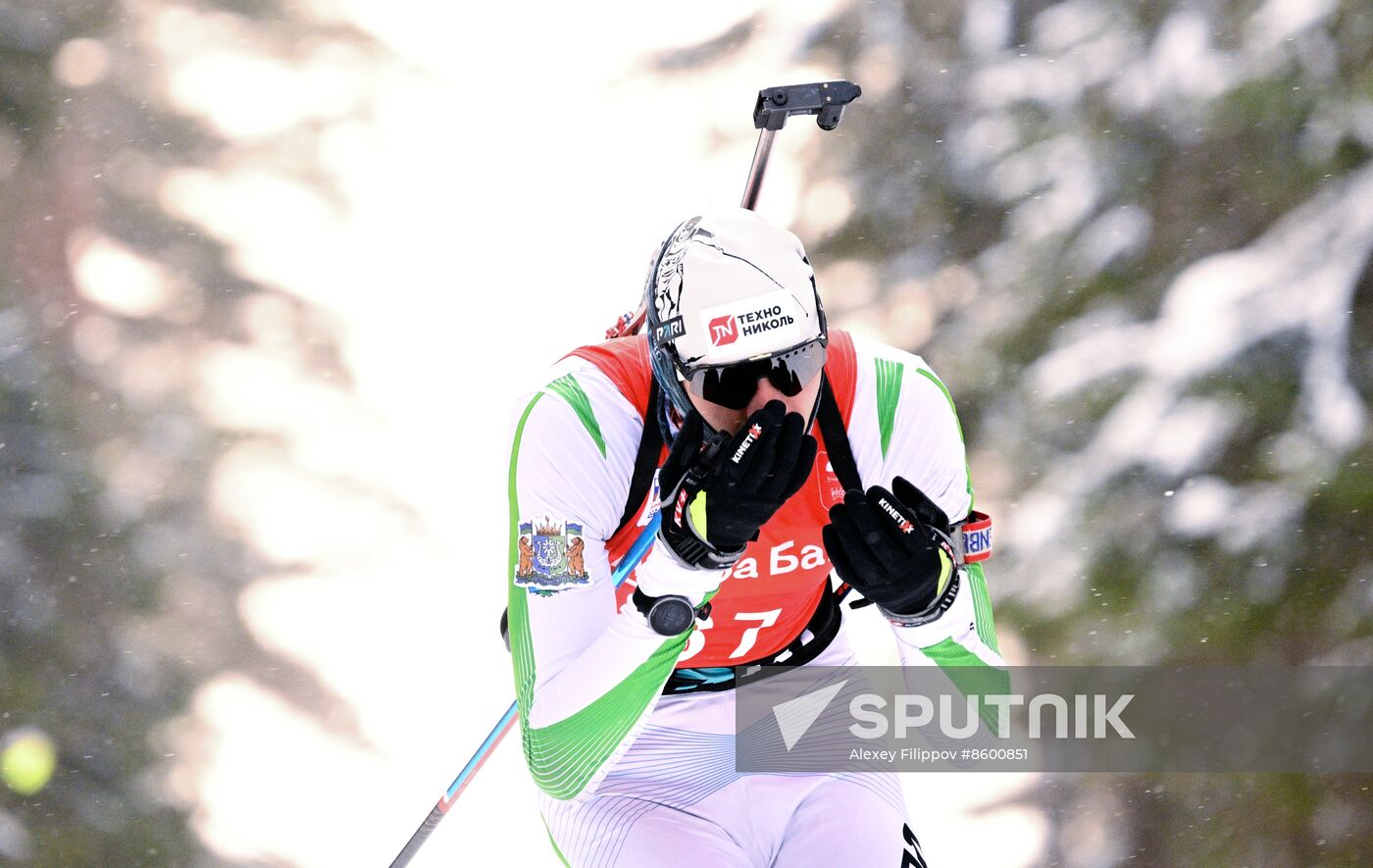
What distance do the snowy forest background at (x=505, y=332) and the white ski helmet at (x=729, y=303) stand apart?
281 centimetres

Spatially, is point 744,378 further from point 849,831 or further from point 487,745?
point 487,745

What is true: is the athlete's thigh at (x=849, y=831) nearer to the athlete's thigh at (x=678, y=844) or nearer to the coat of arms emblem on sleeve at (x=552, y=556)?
the athlete's thigh at (x=678, y=844)

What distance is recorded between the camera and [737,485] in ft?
5.71

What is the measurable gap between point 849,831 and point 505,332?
326cm

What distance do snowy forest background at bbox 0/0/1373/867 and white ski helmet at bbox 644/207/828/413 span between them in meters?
2.81

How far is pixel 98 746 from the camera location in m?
4.61

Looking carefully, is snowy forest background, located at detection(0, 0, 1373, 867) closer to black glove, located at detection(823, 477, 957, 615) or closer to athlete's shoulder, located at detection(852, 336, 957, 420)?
athlete's shoulder, located at detection(852, 336, 957, 420)

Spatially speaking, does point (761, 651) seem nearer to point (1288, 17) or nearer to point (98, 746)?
point (98, 746)

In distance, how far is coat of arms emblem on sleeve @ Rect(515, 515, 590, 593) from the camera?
1.94 metres

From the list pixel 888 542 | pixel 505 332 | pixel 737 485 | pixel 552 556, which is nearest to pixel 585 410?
pixel 552 556

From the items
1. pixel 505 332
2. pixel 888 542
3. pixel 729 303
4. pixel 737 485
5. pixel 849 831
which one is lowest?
pixel 849 831

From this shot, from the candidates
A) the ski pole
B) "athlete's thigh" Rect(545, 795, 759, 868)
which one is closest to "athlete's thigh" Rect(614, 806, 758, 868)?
"athlete's thigh" Rect(545, 795, 759, 868)

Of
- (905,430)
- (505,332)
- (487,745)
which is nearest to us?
(905,430)

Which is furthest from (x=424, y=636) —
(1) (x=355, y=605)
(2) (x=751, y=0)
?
(2) (x=751, y=0)
